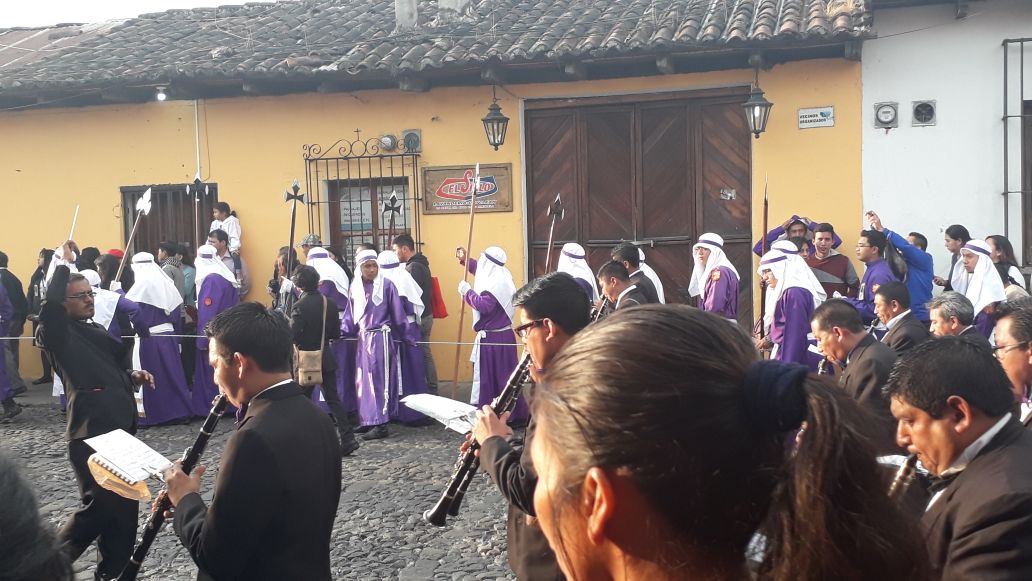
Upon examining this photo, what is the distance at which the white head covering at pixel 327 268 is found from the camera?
10.6m

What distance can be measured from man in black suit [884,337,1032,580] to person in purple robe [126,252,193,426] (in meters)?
8.77

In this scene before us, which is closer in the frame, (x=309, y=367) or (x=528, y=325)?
(x=528, y=325)

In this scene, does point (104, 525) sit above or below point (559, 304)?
below

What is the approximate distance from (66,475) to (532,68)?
21.4 ft

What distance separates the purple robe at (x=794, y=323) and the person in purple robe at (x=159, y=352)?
20.1 ft

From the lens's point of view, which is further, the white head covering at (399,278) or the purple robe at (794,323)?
the white head covering at (399,278)

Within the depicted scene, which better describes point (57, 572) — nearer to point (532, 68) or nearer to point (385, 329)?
point (385, 329)

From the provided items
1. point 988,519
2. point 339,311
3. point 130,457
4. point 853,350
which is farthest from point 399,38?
point 988,519

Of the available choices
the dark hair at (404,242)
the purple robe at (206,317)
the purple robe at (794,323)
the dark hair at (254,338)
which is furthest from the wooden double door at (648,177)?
the dark hair at (254,338)

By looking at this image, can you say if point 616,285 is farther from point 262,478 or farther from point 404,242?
point 262,478

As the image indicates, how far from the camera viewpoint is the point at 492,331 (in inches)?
407

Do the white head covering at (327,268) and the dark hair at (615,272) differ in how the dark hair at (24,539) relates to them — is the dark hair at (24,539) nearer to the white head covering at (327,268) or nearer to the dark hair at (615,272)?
the dark hair at (615,272)

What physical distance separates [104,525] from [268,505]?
8.65 ft

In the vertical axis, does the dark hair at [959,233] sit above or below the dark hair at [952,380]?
above
